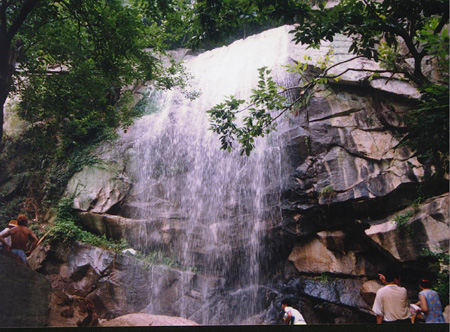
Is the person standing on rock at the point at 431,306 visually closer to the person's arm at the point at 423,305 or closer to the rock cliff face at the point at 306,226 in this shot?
the person's arm at the point at 423,305

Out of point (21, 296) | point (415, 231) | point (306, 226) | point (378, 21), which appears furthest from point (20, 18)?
point (415, 231)

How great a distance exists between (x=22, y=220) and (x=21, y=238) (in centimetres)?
22

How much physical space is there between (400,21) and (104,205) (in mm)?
4357

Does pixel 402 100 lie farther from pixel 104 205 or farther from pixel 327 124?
pixel 104 205

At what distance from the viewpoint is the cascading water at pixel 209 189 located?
14.9 feet

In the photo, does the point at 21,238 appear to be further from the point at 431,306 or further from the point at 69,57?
the point at 431,306

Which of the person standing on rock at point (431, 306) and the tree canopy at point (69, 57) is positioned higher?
the tree canopy at point (69, 57)

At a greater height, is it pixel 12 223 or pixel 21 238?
pixel 12 223

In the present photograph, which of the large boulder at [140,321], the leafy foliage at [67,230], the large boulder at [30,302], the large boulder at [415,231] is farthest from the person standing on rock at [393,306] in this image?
the leafy foliage at [67,230]

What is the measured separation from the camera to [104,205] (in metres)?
4.10

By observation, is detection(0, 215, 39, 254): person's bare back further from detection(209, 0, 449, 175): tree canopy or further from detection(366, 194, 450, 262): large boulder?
detection(366, 194, 450, 262): large boulder

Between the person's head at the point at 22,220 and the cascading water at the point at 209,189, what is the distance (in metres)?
1.38

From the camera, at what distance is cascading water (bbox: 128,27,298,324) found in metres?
4.54

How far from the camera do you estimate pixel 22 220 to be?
3201mm
